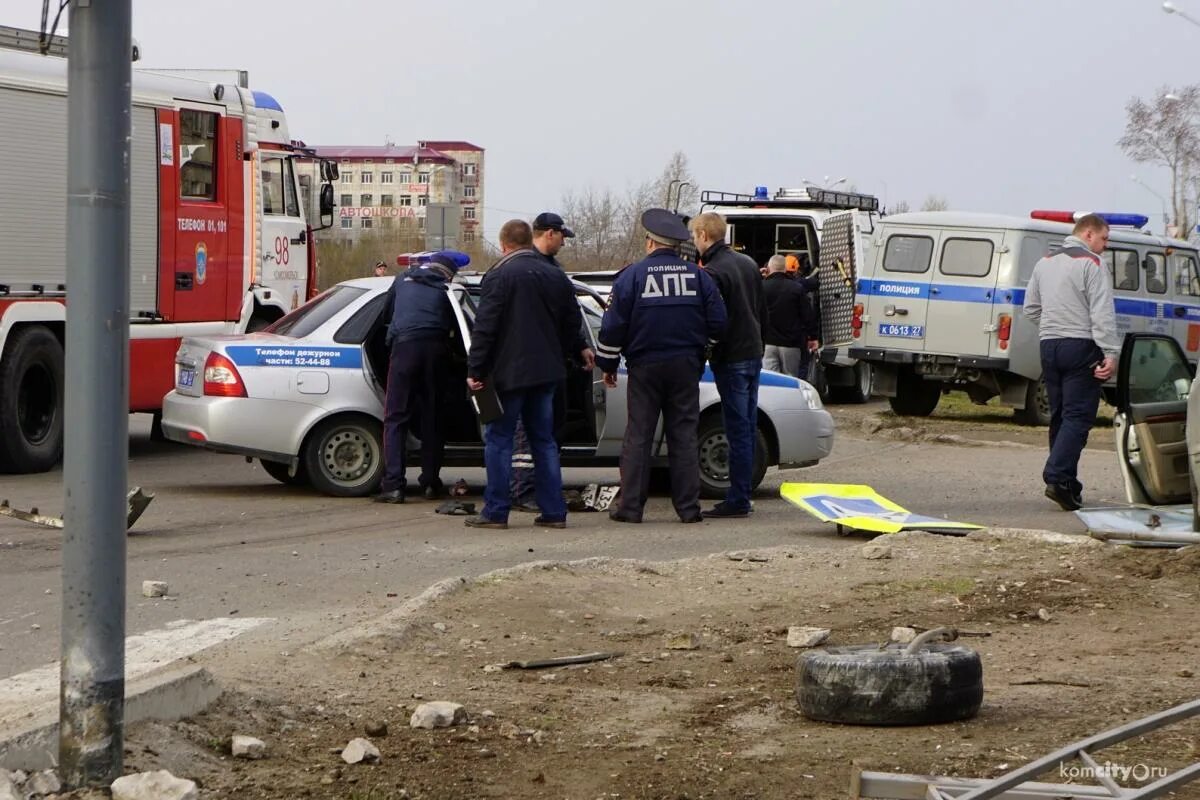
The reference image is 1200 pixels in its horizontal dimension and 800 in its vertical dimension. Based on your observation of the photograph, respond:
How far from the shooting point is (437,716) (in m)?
5.18

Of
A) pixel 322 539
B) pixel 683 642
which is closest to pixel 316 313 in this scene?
pixel 322 539

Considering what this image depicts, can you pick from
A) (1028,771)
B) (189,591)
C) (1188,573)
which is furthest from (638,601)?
(1028,771)

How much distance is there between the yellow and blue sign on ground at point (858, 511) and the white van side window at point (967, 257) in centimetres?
899

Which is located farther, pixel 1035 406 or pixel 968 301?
pixel 1035 406

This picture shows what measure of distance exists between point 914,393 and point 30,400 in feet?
36.0

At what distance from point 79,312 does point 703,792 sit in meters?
2.04

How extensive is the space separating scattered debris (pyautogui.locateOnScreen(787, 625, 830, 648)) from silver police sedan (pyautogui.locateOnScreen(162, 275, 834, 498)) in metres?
4.54

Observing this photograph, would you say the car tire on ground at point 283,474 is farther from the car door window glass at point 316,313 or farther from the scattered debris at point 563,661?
the scattered debris at point 563,661

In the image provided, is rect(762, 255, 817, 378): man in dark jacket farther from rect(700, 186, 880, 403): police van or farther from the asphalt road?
the asphalt road

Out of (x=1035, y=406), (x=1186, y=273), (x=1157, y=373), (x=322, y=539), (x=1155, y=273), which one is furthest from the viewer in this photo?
(x=1186, y=273)

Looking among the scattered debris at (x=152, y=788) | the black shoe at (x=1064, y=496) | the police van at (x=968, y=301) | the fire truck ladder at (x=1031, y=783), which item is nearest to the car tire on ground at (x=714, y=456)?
the black shoe at (x=1064, y=496)

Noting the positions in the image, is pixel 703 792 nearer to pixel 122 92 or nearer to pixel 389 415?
pixel 122 92

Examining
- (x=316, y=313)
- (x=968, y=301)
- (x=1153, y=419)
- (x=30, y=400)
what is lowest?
(x=30, y=400)

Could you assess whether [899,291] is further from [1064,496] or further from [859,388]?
[1064,496]
